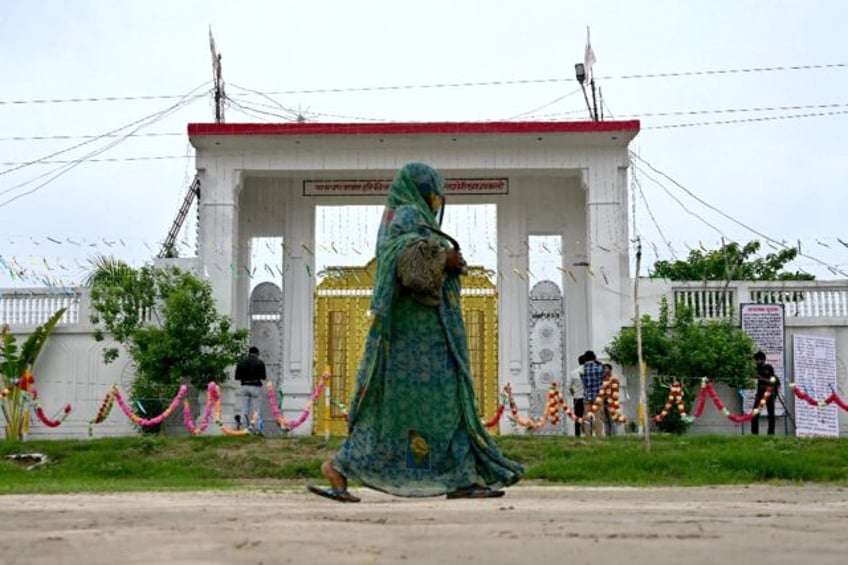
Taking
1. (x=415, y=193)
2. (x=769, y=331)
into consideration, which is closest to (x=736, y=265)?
(x=769, y=331)

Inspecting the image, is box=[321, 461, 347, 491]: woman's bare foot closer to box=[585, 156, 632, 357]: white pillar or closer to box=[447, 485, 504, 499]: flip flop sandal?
box=[447, 485, 504, 499]: flip flop sandal

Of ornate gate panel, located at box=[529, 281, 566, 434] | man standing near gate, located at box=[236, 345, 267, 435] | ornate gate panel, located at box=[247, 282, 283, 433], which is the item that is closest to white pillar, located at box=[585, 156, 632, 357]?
ornate gate panel, located at box=[529, 281, 566, 434]

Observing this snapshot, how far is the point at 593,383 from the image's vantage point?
747 inches

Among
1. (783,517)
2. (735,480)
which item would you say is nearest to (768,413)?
(735,480)

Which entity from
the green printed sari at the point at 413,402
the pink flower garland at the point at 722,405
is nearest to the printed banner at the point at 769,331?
the pink flower garland at the point at 722,405

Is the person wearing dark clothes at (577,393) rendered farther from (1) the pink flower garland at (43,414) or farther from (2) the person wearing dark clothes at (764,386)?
(1) the pink flower garland at (43,414)

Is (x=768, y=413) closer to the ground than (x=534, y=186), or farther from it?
closer to the ground

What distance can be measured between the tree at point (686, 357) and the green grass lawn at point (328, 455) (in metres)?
4.01

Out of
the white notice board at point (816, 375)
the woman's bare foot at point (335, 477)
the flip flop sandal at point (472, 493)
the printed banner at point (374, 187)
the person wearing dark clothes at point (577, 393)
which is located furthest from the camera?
the printed banner at point (374, 187)

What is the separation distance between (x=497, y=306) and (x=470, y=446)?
1530cm

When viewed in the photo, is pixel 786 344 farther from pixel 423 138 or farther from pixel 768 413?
Answer: pixel 423 138

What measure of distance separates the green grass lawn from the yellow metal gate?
236 inches

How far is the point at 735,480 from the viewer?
1250 cm

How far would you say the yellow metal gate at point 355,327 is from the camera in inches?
898
